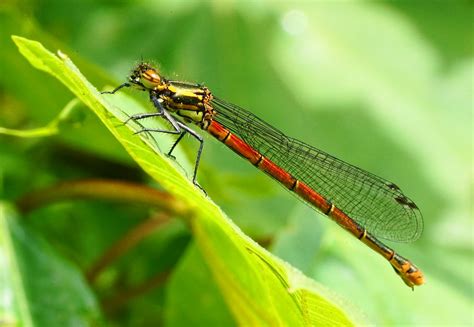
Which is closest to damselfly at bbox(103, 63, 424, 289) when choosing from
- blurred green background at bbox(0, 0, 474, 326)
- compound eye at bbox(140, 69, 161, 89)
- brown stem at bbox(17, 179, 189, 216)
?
compound eye at bbox(140, 69, 161, 89)

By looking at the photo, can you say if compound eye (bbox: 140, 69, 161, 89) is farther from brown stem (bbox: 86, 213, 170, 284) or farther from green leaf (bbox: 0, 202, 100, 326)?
green leaf (bbox: 0, 202, 100, 326)

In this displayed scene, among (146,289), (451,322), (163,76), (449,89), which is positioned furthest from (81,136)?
(449,89)

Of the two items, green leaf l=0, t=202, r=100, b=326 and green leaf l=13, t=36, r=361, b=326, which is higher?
green leaf l=13, t=36, r=361, b=326

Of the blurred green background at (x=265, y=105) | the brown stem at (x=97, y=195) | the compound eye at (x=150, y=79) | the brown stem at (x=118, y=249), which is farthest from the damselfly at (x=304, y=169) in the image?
the brown stem at (x=118, y=249)

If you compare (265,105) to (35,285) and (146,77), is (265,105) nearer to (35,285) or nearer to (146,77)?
(146,77)

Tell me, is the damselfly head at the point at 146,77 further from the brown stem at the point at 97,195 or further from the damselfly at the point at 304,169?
the brown stem at the point at 97,195

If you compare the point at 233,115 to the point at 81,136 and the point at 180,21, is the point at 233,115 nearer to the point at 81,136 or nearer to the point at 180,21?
the point at 81,136
